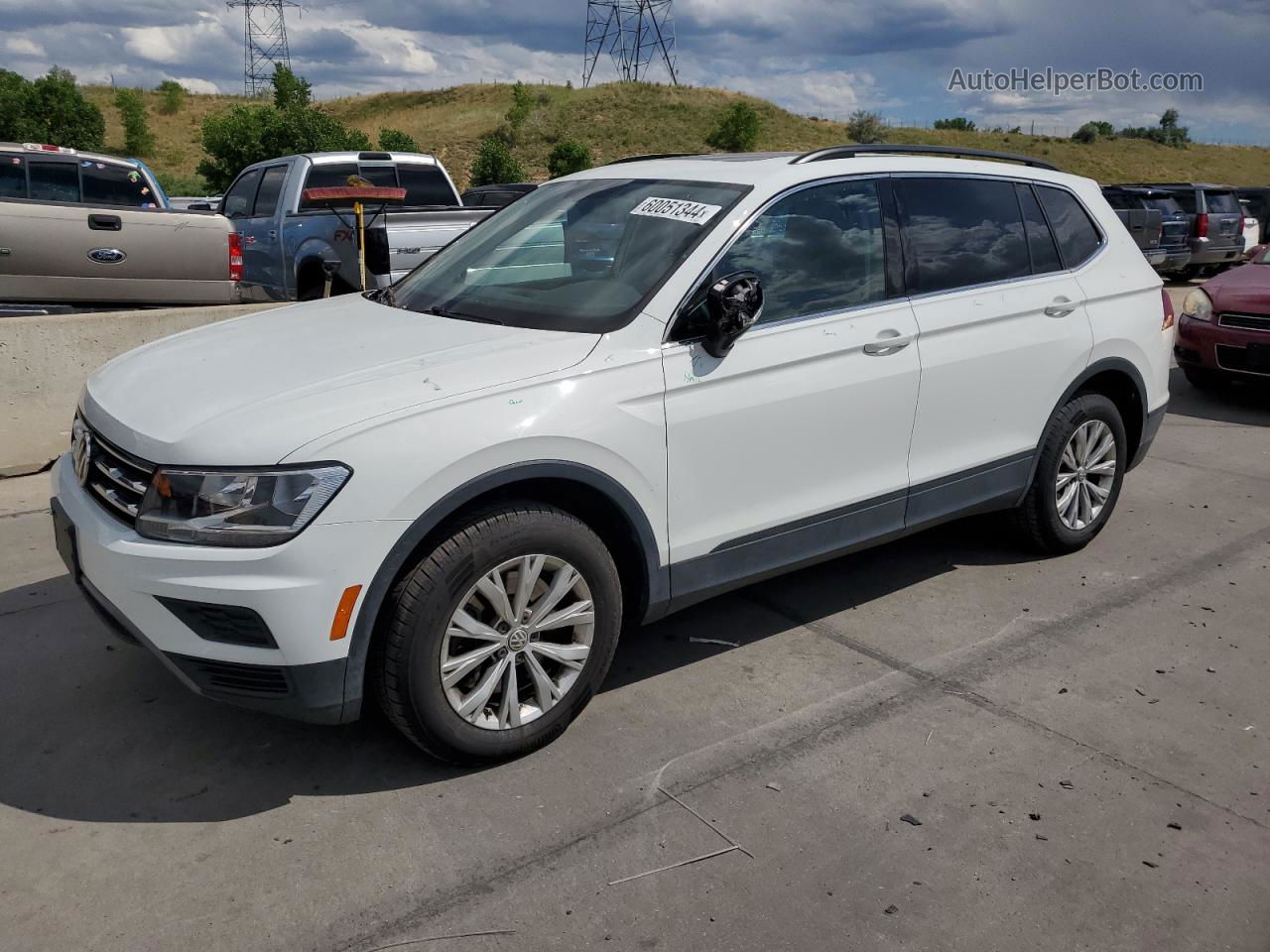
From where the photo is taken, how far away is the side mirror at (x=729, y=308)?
139 inches

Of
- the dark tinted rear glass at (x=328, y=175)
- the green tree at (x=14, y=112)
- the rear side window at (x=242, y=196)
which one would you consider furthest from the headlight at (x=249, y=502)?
the green tree at (x=14, y=112)

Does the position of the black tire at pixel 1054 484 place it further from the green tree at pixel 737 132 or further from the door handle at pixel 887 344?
the green tree at pixel 737 132

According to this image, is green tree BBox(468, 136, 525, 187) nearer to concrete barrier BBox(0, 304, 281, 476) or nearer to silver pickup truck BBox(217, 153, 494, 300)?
silver pickup truck BBox(217, 153, 494, 300)

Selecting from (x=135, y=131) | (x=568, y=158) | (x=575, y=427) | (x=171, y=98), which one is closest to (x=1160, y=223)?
(x=575, y=427)

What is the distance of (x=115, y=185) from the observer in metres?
11.4

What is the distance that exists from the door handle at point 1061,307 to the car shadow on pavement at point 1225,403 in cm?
446

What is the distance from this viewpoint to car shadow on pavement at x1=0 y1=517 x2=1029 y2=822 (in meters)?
3.27

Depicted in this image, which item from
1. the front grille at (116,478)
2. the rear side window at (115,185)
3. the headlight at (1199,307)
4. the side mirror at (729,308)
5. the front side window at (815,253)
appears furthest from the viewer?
the rear side window at (115,185)

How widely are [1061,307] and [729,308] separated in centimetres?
204

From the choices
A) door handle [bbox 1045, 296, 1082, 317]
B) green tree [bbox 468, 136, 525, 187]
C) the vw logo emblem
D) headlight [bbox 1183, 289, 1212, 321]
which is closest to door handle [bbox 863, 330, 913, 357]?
door handle [bbox 1045, 296, 1082, 317]

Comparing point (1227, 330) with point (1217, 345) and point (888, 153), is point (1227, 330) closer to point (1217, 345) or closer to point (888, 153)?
point (1217, 345)

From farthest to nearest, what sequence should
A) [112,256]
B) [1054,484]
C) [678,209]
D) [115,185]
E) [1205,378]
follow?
[115,185] → [1205,378] → [112,256] → [1054,484] → [678,209]

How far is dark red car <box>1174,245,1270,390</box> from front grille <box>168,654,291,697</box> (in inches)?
318

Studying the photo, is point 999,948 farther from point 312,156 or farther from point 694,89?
point 694,89
